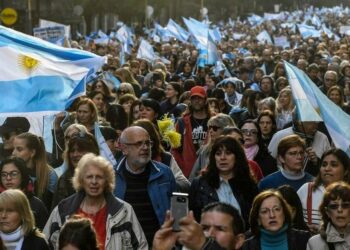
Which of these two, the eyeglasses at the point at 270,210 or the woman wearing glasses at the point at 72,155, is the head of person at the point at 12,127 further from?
the eyeglasses at the point at 270,210

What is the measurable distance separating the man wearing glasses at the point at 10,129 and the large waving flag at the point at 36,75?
0.87 m

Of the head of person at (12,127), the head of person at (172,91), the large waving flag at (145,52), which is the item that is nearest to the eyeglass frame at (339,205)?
the head of person at (12,127)

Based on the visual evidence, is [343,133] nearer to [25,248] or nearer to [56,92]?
[56,92]

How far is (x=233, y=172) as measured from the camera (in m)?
8.79

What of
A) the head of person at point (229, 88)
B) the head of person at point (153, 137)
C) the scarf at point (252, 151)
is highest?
the head of person at point (229, 88)

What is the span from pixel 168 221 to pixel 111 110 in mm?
7270

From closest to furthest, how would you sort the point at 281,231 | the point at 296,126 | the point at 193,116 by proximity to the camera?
the point at 281,231
the point at 296,126
the point at 193,116

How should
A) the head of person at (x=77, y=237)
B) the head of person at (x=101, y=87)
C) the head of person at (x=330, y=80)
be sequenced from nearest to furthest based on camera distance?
the head of person at (x=77, y=237) → the head of person at (x=101, y=87) → the head of person at (x=330, y=80)

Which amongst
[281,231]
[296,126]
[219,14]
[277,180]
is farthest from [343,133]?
[219,14]

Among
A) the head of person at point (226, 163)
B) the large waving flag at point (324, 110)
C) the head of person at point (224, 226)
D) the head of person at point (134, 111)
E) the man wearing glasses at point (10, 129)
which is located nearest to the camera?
the head of person at point (224, 226)

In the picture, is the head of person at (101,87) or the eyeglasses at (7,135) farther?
the head of person at (101,87)

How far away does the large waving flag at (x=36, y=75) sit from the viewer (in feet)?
31.3

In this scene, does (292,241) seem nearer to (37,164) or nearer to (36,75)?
(37,164)

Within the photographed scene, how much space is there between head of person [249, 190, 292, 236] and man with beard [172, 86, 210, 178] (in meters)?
4.15
